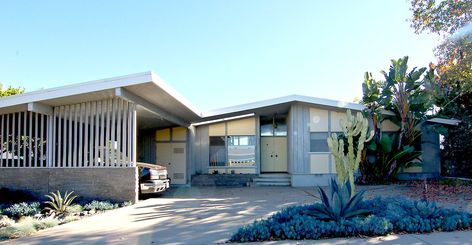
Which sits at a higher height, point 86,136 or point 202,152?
point 86,136

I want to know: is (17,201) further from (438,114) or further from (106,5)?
(438,114)

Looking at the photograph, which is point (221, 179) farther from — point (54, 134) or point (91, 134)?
point (54, 134)

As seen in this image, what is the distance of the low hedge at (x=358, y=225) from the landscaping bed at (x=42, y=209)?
4.70 metres

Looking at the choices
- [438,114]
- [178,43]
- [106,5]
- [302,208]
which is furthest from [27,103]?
[438,114]

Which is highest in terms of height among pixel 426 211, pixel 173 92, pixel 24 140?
pixel 173 92

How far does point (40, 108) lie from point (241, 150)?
33.3 feet

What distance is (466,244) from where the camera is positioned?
5.74m

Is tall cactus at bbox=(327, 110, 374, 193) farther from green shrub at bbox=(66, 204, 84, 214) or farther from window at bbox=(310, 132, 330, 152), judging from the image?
window at bbox=(310, 132, 330, 152)

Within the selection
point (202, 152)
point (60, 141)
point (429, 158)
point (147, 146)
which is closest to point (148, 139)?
point (147, 146)

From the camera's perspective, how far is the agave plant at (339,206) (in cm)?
698

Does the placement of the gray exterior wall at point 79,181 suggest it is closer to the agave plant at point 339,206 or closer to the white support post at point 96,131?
the white support post at point 96,131

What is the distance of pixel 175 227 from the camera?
304 inches

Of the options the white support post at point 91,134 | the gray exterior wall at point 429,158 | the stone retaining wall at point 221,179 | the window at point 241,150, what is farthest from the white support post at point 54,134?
the gray exterior wall at point 429,158

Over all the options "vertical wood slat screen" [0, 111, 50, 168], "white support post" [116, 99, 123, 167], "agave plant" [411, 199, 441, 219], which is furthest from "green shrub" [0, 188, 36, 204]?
"agave plant" [411, 199, 441, 219]
